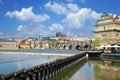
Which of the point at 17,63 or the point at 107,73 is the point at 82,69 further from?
the point at 17,63

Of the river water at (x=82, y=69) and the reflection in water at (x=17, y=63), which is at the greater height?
the reflection in water at (x=17, y=63)

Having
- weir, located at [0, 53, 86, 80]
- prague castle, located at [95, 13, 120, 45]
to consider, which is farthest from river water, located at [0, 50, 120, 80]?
prague castle, located at [95, 13, 120, 45]

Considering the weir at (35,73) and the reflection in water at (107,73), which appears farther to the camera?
the reflection in water at (107,73)

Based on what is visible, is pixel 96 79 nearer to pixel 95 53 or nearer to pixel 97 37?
pixel 95 53

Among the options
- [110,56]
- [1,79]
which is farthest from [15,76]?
[110,56]

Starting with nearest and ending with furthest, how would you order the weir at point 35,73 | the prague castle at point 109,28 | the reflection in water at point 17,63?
the weir at point 35,73 < the reflection in water at point 17,63 < the prague castle at point 109,28

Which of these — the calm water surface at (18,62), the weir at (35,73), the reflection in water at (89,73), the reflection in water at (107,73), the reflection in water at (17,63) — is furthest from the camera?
the calm water surface at (18,62)

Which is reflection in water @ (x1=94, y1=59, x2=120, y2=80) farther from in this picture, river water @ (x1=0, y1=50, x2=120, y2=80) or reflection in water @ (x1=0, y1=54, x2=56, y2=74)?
reflection in water @ (x1=0, y1=54, x2=56, y2=74)

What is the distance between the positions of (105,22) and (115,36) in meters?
7.61

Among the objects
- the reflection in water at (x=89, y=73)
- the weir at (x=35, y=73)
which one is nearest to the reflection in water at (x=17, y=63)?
the weir at (x=35, y=73)

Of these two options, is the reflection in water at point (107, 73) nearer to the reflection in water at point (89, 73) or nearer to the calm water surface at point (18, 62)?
the reflection in water at point (89, 73)

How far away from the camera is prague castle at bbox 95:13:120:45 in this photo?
111000 millimetres

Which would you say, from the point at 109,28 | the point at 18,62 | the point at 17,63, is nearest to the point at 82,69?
the point at 17,63

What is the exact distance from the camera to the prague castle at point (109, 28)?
111 m
